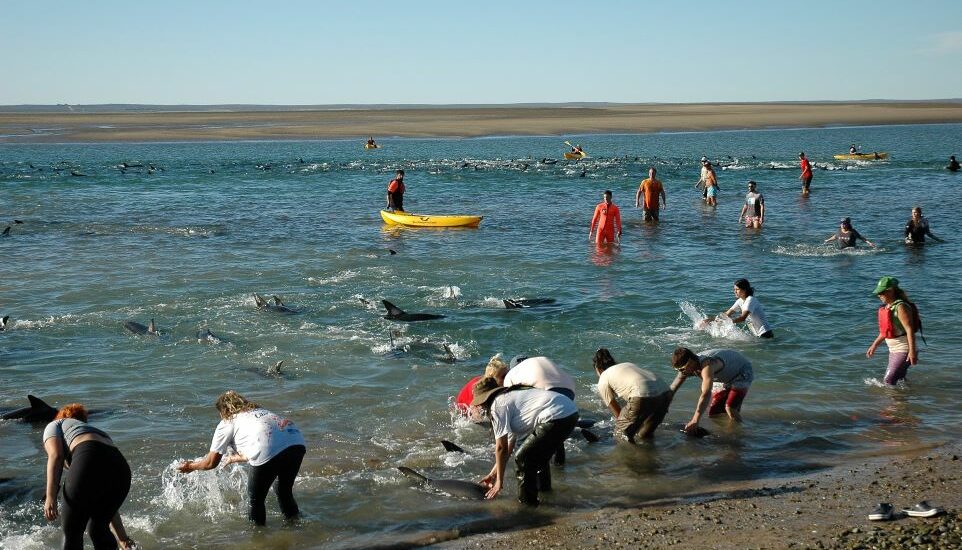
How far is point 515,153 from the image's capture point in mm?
62219

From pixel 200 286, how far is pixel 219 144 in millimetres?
57463

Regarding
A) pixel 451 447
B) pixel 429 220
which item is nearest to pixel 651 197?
pixel 429 220

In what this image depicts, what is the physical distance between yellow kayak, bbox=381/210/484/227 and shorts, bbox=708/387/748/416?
56.2ft

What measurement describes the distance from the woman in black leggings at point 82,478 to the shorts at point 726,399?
22.5 feet

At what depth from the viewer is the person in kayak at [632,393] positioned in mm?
9828

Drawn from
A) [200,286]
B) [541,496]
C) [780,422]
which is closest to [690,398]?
[780,422]

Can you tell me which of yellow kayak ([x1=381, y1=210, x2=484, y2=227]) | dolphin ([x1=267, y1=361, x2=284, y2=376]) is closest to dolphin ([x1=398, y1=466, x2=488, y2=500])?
dolphin ([x1=267, y1=361, x2=284, y2=376])

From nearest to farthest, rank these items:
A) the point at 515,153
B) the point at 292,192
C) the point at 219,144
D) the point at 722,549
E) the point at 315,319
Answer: the point at 722,549
the point at 315,319
the point at 292,192
the point at 515,153
the point at 219,144

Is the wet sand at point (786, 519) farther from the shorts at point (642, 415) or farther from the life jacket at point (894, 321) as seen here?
the life jacket at point (894, 321)

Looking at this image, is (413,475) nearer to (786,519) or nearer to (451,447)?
(451,447)

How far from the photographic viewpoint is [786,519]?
25.9ft

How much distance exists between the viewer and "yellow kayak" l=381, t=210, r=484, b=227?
28.0 metres

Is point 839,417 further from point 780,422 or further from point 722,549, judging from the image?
point 722,549

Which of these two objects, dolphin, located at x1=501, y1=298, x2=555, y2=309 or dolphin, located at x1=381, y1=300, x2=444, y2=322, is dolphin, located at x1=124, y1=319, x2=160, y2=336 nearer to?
dolphin, located at x1=381, y1=300, x2=444, y2=322
